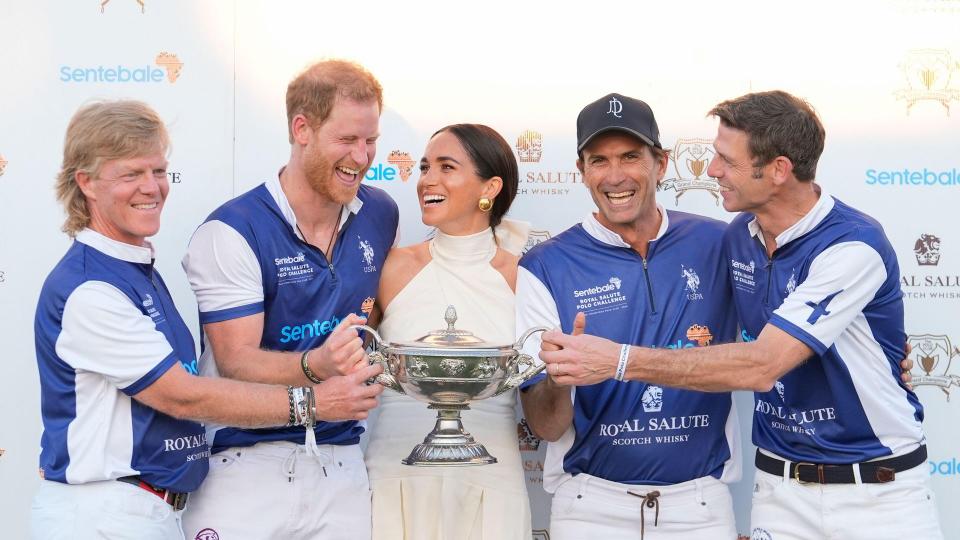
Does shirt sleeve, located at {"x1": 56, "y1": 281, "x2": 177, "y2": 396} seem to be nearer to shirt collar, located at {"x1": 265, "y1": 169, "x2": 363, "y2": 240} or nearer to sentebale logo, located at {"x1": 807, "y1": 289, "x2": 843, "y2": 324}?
shirt collar, located at {"x1": 265, "y1": 169, "x2": 363, "y2": 240}

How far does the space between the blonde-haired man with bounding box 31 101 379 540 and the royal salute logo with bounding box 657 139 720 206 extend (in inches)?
76.8

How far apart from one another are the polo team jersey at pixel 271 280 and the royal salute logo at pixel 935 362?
2.49m

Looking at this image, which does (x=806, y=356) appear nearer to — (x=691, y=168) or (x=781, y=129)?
(x=781, y=129)

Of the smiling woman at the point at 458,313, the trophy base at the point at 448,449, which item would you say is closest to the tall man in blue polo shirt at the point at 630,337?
the smiling woman at the point at 458,313

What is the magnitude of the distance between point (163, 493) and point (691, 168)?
266 cm

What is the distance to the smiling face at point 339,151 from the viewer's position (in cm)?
390

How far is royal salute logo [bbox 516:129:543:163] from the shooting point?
15.6 feet

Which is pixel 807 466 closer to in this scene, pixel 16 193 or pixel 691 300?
pixel 691 300

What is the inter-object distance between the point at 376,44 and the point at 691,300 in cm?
184

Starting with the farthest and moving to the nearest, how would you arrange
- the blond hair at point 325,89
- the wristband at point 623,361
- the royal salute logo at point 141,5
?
the royal salute logo at point 141,5
the blond hair at point 325,89
the wristband at point 623,361

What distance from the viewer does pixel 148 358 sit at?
321 centimetres

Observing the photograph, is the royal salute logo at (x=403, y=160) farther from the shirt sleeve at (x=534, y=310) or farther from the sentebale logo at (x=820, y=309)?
the sentebale logo at (x=820, y=309)

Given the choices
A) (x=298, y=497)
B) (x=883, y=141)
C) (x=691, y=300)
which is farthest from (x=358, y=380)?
(x=883, y=141)

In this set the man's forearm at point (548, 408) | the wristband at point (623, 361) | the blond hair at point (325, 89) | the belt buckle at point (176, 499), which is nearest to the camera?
the belt buckle at point (176, 499)
